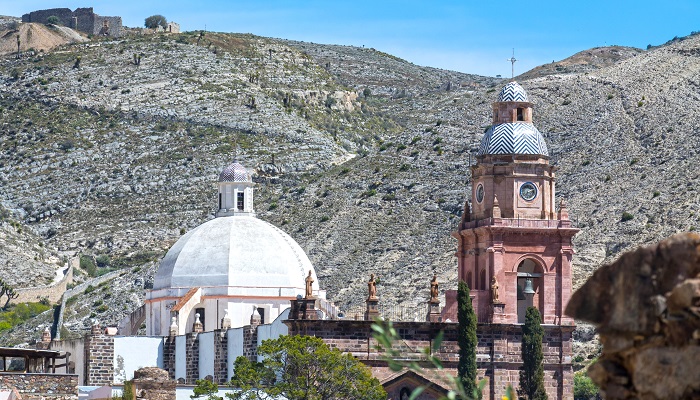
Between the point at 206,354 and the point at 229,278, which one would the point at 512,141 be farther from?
the point at 206,354

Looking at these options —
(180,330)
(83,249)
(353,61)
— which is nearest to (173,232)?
(83,249)

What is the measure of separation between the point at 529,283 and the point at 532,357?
283cm

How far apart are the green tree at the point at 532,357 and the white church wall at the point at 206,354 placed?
14.7 metres

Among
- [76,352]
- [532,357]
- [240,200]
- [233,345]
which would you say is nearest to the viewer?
[532,357]

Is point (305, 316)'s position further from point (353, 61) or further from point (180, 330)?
point (353, 61)

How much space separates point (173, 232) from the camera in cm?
12925

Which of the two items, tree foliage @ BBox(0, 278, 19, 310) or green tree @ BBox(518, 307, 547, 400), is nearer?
green tree @ BBox(518, 307, 547, 400)

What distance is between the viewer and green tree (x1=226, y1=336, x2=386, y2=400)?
189 ft

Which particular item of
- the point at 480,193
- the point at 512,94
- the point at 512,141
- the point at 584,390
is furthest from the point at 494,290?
the point at 584,390

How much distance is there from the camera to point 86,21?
187m

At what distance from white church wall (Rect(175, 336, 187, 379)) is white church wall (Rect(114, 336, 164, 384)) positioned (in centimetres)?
69

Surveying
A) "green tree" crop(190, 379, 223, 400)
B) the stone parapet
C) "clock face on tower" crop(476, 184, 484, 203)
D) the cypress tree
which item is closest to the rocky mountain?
"clock face on tower" crop(476, 184, 484, 203)

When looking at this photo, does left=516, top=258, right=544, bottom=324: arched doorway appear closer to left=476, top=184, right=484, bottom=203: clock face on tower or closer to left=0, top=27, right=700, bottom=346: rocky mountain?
left=476, top=184, right=484, bottom=203: clock face on tower

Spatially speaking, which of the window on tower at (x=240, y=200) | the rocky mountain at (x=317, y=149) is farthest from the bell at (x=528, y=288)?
the rocky mountain at (x=317, y=149)
